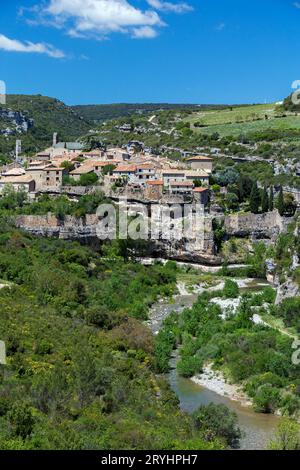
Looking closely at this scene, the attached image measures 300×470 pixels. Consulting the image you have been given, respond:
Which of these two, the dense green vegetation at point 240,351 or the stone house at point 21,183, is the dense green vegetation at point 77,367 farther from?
the stone house at point 21,183

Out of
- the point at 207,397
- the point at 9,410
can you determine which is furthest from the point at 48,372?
the point at 207,397

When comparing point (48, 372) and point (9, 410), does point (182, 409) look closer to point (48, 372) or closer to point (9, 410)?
point (48, 372)

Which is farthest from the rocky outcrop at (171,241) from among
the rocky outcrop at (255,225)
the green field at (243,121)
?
the green field at (243,121)

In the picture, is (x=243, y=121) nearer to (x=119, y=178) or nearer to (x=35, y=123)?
(x=35, y=123)

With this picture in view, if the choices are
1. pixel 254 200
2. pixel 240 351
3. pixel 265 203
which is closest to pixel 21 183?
pixel 254 200

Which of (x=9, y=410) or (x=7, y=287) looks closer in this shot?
(x=9, y=410)

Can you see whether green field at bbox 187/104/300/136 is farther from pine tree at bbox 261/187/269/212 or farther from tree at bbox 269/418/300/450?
tree at bbox 269/418/300/450

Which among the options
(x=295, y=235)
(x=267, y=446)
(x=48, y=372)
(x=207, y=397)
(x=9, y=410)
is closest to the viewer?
(x=9, y=410)

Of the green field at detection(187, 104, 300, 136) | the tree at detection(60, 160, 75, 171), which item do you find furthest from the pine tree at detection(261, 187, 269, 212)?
the green field at detection(187, 104, 300, 136)
